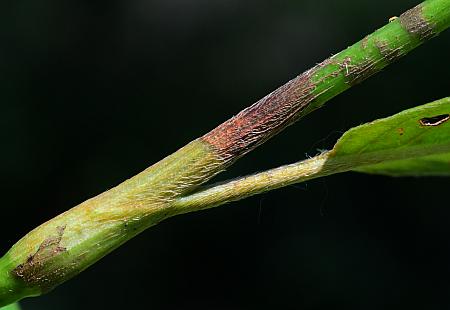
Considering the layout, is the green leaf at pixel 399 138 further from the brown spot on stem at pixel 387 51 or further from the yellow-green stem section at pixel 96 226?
the yellow-green stem section at pixel 96 226

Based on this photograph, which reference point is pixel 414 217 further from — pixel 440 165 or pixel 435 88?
pixel 440 165

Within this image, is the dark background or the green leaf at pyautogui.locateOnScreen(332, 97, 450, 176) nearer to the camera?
the green leaf at pyautogui.locateOnScreen(332, 97, 450, 176)

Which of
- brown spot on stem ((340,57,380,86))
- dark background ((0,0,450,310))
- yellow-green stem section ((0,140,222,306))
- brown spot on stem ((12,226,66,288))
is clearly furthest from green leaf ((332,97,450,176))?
dark background ((0,0,450,310))

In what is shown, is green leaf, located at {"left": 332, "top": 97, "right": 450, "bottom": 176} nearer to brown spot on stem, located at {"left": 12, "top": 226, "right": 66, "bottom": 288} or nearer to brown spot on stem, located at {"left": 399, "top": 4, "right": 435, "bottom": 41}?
brown spot on stem, located at {"left": 399, "top": 4, "right": 435, "bottom": 41}

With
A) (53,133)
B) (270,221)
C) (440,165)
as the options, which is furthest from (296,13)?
(440,165)

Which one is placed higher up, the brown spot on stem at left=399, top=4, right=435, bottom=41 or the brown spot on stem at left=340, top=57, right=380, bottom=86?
the brown spot on stem at left=399, top=4, right=435, bottom=41

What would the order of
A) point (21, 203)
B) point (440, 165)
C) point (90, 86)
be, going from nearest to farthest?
point (440, 165)
point (21, 203)
point (90, 86)
